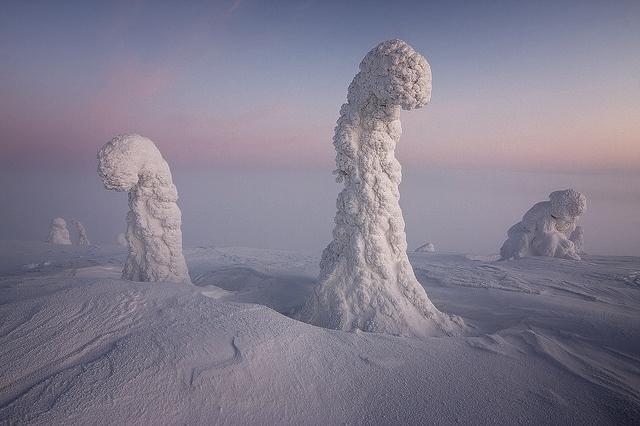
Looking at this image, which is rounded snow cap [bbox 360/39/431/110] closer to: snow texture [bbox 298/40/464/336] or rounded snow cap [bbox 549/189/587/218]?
snow texture [bbox 298/40/464/336]

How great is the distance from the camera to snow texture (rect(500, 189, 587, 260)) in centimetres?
902

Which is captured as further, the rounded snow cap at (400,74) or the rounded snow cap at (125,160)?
the rounded snow cap at (125,160)

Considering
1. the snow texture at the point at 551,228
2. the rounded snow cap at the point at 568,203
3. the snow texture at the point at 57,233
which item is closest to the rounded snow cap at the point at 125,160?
the snow texture at the point at 551,228

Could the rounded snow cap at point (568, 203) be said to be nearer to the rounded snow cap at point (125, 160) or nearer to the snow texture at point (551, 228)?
the snow texture at point (551, 228)

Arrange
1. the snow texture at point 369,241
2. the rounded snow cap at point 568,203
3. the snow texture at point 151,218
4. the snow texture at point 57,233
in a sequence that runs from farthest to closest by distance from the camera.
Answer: the snow texture at point 57,233
the rounded snow cap at point 568,203
the snow texture at point 151,218
the snow texture at point 369,241

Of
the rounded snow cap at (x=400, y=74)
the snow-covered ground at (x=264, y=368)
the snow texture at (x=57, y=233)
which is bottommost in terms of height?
the snow texture at (x=57, y=233)

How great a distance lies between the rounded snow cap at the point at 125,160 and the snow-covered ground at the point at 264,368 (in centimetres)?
193

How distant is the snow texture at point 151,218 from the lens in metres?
5.18

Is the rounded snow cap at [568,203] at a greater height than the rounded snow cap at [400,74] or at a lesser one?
lesser

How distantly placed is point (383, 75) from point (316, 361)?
3.21 metres

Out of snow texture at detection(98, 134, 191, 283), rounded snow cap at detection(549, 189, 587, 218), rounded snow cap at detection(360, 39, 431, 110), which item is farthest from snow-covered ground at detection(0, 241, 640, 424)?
rounded snow cap at detection(549, 189, 587, 218)

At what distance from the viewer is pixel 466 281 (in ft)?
22.1

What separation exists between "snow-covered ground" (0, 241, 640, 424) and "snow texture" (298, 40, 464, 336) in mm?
769

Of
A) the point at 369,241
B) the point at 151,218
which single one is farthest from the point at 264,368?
the point at 151,218
